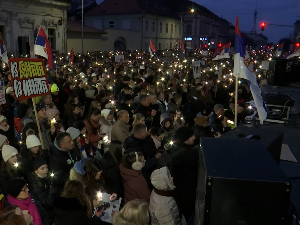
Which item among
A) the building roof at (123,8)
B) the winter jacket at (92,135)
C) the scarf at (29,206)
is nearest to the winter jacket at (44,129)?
the winter jacket at (92,135)

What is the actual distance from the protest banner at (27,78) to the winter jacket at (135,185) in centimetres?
206

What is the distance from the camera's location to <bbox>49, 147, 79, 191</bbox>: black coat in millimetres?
4480

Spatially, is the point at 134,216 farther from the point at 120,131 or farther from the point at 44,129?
the point at 44,129

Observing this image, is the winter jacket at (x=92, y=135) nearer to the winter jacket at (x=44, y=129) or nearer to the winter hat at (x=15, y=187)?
the winter jacket at (x=44, y=129)

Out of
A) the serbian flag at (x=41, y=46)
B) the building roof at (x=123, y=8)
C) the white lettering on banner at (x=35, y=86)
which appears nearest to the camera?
the white lettering on banner at (x=35, y=86)

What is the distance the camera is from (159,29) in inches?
2160

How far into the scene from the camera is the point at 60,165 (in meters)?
4.69

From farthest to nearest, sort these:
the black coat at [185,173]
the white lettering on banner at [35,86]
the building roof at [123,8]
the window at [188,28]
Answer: the window at [188,28] → the building roof at [123,8] → the white lettering on banner at [35,86] → the black coat at [185,173]

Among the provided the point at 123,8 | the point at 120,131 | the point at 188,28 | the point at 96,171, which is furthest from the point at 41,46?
the point at 188,28

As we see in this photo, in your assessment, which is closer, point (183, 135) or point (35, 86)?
point (183, 135)

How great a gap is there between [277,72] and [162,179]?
32.6ft

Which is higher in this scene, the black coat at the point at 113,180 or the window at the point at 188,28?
the window at the point at 188,28

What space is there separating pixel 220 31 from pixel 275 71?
82089 mm

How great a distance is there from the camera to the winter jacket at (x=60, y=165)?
4488 millimetres
